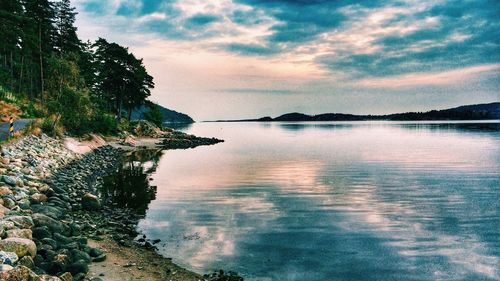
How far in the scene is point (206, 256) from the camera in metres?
14.9

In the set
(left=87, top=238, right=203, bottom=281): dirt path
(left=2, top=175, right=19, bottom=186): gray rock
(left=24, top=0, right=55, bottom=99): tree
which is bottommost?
(left=87, top=238, right=203, bottom=281): dirt path

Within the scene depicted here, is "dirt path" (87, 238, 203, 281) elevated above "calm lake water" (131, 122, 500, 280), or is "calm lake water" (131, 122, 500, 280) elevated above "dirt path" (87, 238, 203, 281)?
"dirt path" (87, 238, 203, 281)

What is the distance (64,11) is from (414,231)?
79181 millimetres

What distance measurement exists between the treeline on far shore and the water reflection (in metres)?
11.2

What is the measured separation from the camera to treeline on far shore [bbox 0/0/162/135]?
4319 cm

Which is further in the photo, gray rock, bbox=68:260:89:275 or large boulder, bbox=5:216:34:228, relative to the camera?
large boulder, bbox=5:216:34:228

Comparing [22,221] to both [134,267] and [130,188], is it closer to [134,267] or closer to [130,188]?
[134,267]

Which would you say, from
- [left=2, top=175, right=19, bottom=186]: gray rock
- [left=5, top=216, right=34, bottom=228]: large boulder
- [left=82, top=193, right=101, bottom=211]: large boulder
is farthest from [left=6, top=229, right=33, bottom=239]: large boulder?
[left=82, top=193, right=101, bottom=211]: large boulder

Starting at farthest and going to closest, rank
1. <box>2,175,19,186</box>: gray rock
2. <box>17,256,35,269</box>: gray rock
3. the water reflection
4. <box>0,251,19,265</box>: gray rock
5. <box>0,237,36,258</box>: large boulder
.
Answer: the water reflection
<box>2,175,19,186</box>: gray rock
<box>0,237,36,258</box>: large boulder
<box>17,256,35,269</box>: gray rock
<box>0,251,19,265</box>: gray rock

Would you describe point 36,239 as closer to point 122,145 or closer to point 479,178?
point 479,178

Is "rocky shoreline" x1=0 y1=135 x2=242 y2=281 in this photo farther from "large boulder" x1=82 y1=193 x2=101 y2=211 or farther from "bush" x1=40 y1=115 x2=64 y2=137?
"bush" x1=40 y1=115 x2=64 y2=137

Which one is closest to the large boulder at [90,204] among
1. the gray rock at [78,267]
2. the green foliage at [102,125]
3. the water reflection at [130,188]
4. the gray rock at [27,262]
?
the water reflection at [130,188]

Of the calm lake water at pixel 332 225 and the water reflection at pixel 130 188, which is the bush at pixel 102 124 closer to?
the water reflection at pixel 130 188

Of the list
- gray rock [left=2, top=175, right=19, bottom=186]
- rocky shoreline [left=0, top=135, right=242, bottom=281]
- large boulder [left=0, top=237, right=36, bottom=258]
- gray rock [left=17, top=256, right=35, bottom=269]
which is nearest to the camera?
gray rock [left=17, top=256, right=35, bottom=269]
